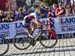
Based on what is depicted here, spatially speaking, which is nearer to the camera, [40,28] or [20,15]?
[40,28]

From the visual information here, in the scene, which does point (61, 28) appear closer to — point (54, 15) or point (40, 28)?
point (54, 15)

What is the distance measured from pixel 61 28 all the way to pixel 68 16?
0.77 meters

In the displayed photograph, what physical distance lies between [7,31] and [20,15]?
1817 mm

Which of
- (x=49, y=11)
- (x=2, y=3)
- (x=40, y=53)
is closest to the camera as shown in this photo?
(x=40, y=53)

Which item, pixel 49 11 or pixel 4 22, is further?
pixel 49 11

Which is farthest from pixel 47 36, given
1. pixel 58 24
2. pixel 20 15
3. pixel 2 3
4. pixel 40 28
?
pixel 2 3

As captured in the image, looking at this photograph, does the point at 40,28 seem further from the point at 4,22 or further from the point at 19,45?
the point at 4,22

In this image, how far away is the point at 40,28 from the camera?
1328 centimetres

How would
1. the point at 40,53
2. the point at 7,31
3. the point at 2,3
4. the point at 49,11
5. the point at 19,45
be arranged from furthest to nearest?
the point at 2,3 → the point at 49,11 → the point at 7,31 → the point at 19,45 → the point at 40,53

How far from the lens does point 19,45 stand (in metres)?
13.1

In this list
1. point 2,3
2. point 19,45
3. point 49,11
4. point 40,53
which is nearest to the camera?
point 40,53

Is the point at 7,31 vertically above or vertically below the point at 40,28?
below

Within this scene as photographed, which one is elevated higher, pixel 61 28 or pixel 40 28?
pixel 40 28

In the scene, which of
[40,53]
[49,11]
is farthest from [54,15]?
[40,53]
